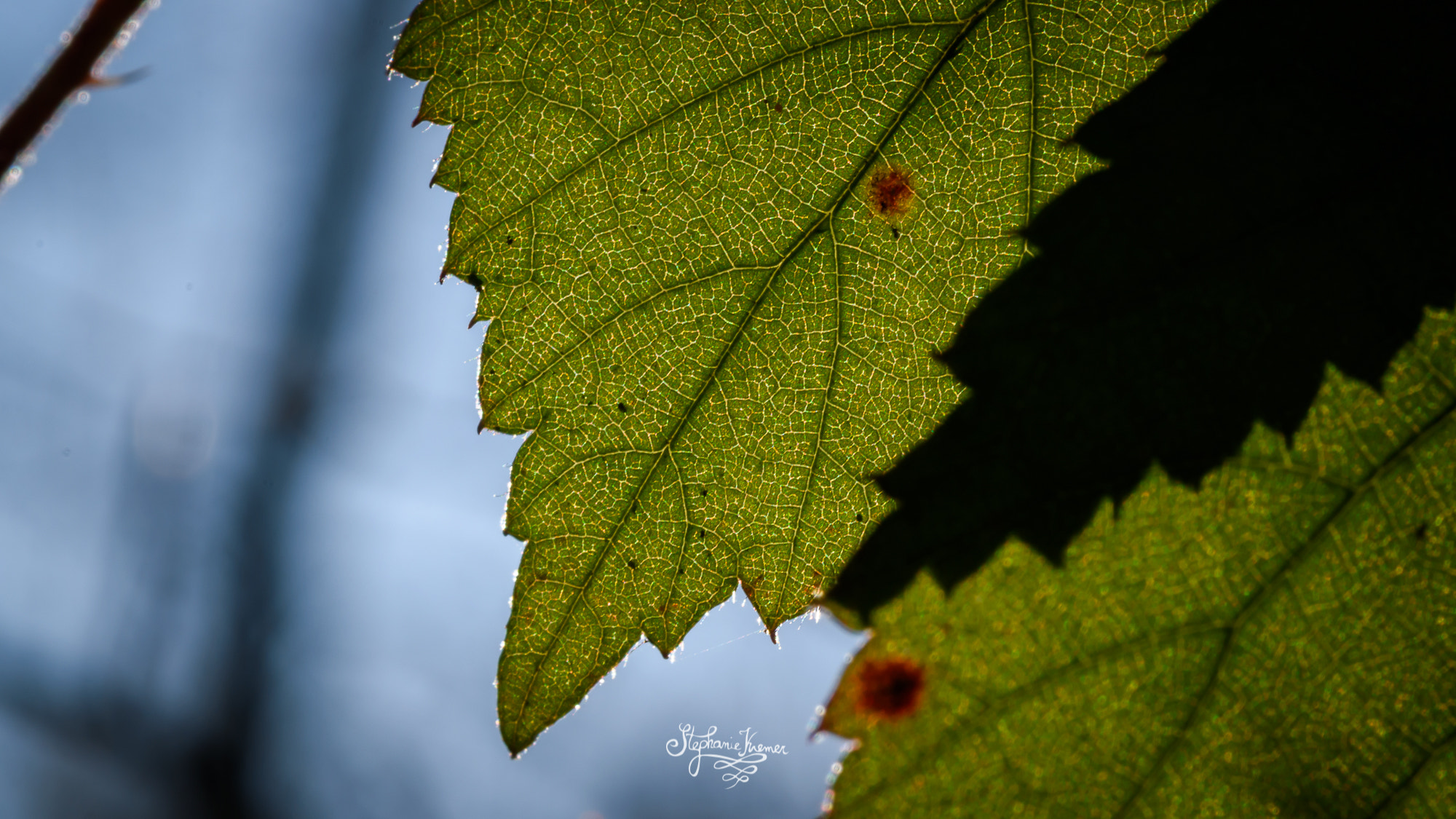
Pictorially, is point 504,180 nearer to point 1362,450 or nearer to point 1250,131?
point 1250,131

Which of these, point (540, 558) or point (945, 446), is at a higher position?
point (945, 446)

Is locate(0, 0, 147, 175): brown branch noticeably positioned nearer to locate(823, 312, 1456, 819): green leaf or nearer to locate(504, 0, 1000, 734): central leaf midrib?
locate(504, 0, 1000, 734): central leaf midrib

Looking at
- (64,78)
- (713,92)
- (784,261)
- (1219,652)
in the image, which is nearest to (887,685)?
(1219,652)

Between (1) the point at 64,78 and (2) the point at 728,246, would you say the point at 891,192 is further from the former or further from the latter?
(1) the point at 64,78

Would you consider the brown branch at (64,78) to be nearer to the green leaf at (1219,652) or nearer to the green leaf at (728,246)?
the green leaf at (728,246)

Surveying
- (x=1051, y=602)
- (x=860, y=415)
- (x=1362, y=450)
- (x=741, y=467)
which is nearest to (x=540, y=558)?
(x=741, y=467)

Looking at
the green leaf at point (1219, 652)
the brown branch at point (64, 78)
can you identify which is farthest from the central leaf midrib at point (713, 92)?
the green leaf at point (1219, 652)
